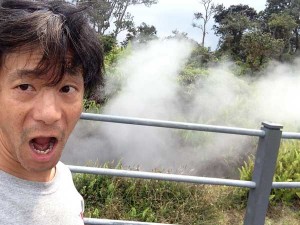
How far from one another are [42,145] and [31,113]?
2.6 inches

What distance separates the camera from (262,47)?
15.6 metres

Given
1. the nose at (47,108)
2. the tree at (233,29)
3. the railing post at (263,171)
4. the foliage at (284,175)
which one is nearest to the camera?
the nose at (47,108)

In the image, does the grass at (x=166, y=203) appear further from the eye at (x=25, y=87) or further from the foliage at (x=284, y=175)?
the eye at (x=25, y=87)

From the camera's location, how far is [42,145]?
91cm

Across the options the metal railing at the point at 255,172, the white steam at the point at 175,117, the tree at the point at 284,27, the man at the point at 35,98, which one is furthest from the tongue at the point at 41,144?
the tree at the point at 284,27

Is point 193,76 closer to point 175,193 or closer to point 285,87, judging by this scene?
point 285,87

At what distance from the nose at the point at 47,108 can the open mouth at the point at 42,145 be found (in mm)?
41

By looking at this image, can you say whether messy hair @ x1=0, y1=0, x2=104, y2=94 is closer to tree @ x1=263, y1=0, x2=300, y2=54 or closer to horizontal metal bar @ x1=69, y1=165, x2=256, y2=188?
horizontal metal bar @ x1=69, y1=165, x2=256, y2=188

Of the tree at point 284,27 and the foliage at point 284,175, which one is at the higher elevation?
the tree at point 284,27

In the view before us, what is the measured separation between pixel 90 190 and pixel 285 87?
5.94m

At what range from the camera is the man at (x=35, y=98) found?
89 centimetres

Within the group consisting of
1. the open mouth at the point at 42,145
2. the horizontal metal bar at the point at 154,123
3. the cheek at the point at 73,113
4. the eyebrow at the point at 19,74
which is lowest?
the horizontal metal bar at the point at 154,123

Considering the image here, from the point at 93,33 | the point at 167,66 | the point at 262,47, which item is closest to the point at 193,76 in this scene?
the point at 167,66

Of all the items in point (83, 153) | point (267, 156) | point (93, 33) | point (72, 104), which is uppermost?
point (93, 33)
